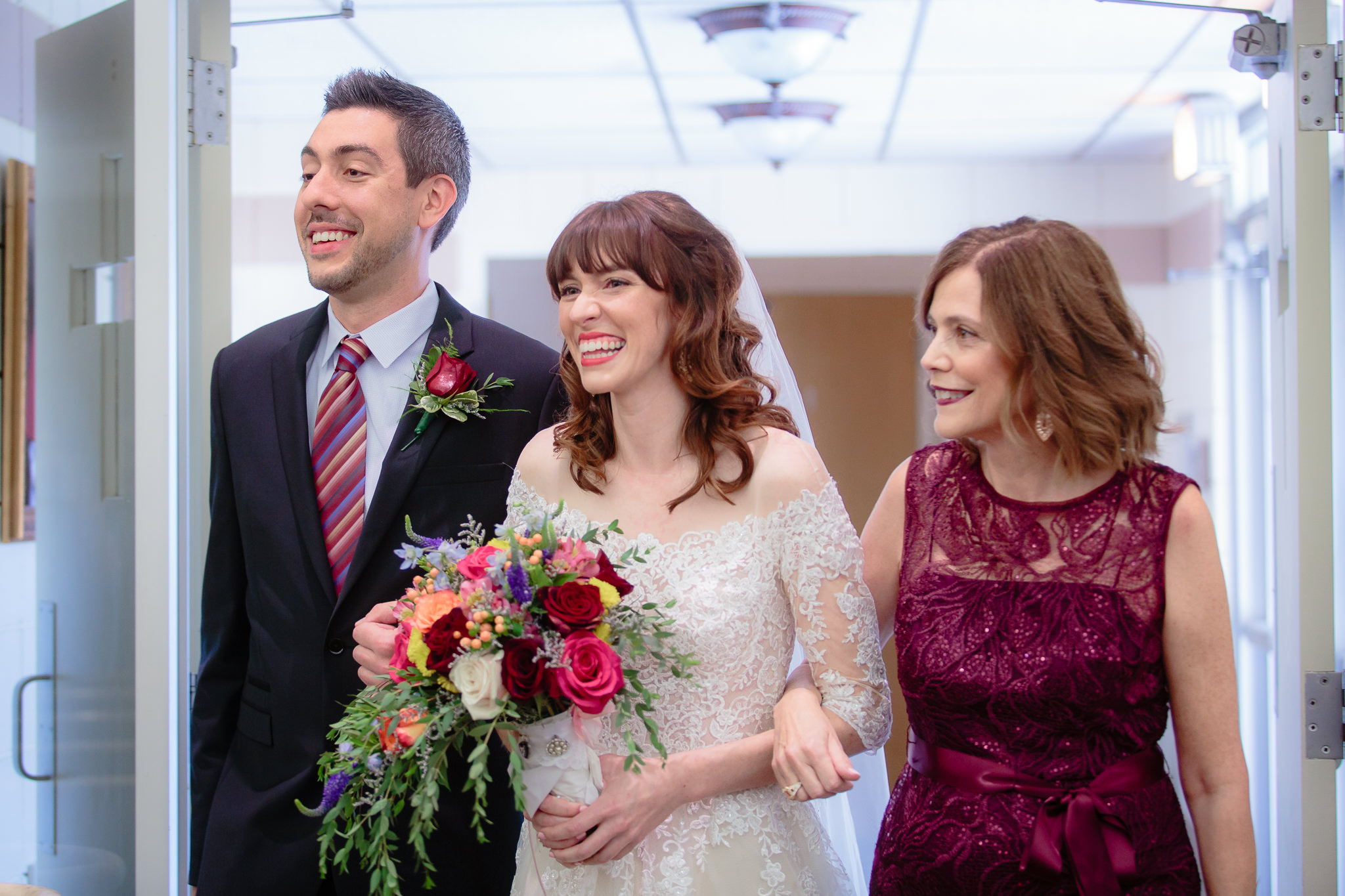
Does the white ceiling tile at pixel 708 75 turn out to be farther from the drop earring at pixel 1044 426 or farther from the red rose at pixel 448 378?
the drop earring at pixel 1044 426

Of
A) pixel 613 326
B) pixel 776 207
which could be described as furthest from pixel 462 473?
pixel 776 207

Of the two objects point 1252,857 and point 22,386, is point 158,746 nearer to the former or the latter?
point 22,386

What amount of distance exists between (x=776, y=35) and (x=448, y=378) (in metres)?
2.66

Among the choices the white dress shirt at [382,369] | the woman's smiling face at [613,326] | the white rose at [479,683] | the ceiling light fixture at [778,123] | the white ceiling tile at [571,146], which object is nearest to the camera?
the white rose at [479,683]

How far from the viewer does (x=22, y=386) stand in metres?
2.10

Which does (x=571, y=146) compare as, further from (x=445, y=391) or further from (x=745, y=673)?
(x=745, y=673)

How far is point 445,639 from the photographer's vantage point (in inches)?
54.8

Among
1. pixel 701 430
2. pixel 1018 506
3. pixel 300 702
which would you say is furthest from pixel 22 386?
pixel 1018 506

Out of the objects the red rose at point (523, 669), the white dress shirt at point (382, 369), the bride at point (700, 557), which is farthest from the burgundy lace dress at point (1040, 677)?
the white dress shirt at point (382, 369)

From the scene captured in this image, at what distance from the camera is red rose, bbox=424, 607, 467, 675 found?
1392 mm

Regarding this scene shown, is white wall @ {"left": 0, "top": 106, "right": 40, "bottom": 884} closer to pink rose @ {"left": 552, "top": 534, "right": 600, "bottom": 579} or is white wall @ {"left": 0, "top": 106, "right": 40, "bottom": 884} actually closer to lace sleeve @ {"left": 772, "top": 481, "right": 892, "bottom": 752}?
pink rose @ {"left": 552, "top": 534, "right": 600, "bottom": 579}

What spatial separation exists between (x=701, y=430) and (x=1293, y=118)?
1.07m

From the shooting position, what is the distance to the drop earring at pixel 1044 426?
1607mm

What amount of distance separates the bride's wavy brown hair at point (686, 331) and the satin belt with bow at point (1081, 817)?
56cm
